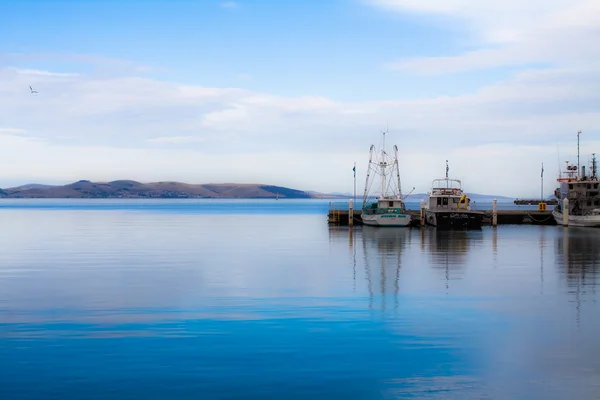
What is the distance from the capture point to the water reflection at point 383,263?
95.4 ft

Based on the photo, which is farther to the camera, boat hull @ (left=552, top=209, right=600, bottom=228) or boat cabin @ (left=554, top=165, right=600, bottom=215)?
boat cabin @ (left=554, top=165, right=600, bottom=215)

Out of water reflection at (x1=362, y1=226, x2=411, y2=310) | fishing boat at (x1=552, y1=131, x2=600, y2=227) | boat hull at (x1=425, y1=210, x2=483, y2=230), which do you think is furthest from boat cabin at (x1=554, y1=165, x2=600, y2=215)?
water reflection at (x1=362, y1=226, x2=411, y2=310)

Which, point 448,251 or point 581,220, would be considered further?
point 581,220

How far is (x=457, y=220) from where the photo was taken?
83.8m

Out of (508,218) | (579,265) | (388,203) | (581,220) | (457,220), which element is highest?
(388,203)

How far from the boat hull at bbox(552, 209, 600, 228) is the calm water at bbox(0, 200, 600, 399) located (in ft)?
151

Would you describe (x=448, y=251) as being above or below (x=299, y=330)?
below

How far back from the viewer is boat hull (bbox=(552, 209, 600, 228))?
8338 centimetres

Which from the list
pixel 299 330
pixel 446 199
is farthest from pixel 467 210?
pixel 299 330

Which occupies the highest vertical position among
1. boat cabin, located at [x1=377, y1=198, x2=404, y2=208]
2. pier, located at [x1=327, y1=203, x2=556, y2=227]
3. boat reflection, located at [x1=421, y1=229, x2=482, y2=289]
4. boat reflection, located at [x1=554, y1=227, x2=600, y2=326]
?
boat cabin, located at [x1=377, y1=198, x2=404, y2=208]

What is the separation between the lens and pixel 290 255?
4806 cm

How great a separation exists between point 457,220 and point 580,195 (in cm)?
1896

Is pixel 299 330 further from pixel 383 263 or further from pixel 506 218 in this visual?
pixel 506 218

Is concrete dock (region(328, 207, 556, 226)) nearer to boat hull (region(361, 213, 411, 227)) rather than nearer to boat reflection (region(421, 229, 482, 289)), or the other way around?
boat hull (region(361, 213, 411, 227))
